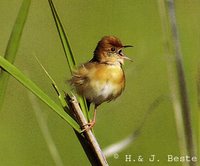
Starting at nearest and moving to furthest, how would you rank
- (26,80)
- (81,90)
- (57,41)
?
(26,80) < (81,90) < (57,41)

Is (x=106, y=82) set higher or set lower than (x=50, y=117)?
higher

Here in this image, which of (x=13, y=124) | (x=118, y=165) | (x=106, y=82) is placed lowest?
(x=118, y=165)

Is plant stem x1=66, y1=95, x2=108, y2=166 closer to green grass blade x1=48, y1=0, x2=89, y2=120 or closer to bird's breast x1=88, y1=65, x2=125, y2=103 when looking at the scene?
green grass blade x1=48, y1=0, x2=89, y2=120

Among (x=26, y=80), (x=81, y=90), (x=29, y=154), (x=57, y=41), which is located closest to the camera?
(x=26, y=80)

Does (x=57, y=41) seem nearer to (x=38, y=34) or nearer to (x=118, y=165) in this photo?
(x=38, y=34)

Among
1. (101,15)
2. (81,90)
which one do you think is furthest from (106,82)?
(101,15)


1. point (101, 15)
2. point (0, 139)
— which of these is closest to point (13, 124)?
point (0, 139)

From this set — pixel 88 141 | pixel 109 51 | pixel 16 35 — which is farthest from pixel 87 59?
pixel 16 35

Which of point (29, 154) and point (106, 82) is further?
point (29, 154)

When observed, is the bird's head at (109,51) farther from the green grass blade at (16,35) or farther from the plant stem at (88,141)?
the green grass blade at (16,35)
